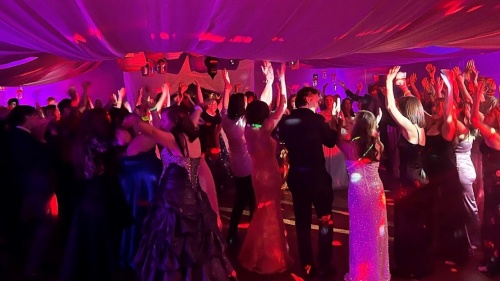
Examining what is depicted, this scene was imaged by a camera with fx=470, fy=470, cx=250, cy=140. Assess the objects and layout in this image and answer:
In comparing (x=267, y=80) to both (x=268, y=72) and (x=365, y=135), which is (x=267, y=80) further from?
(x=365, y=135)

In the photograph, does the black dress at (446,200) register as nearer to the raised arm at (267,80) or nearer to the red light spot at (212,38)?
the raised arm at (267,80)

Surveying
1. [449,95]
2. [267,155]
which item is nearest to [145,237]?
[267,155]

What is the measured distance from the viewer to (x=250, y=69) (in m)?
10.8

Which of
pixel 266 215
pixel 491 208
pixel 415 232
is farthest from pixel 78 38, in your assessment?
pixel 491 208

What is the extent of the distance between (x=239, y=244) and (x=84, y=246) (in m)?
2.06

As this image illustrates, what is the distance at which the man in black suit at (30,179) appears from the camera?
369cm

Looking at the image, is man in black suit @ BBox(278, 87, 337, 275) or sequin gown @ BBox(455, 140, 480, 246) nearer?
man in black suit @ BBox(278, 87, 337, 275)

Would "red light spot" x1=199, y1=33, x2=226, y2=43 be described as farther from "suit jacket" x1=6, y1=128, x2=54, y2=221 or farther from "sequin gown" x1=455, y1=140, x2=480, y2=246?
"sequin gown" x1=455, y1=140, x2=480, y2=246

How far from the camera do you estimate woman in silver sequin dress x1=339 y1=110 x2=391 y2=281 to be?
133 inches

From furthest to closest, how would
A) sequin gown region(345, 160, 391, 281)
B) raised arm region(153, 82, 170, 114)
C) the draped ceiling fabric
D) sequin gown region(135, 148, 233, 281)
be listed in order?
raised arm region(153, 82, 170, 114), sequin gown region(345, 160, 391, 281), sequin gown region(135, 148, 233, 281), the draped ceiling fabric

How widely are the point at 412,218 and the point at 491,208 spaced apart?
0.60 m

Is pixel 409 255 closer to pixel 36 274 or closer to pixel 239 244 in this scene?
pixel 239 244

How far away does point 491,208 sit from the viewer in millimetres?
3652

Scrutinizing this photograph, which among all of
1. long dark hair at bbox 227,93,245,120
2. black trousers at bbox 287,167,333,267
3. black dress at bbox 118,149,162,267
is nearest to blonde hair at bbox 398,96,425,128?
black trousers at bbox 287,167,333,267
